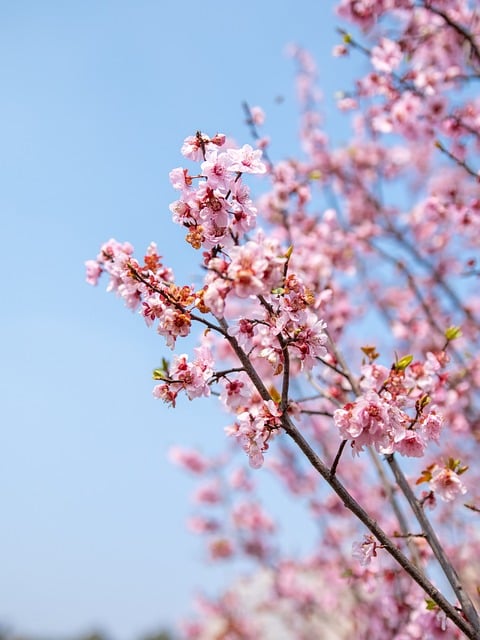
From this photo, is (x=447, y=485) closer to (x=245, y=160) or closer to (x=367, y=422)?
(x=367, y=422)

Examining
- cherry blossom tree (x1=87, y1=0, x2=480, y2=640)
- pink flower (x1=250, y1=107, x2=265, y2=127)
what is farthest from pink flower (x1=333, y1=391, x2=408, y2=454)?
pink flower (x1=250, y1=107, x2=265, y2=127)

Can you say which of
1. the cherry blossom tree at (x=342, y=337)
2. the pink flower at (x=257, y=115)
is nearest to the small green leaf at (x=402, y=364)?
the cherry blossom tree at (x=342, y=337)

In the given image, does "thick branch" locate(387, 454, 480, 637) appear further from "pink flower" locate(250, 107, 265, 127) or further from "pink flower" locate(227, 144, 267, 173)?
"pink flower" locate(250, 107, 265, 127)

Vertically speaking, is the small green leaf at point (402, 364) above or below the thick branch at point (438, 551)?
above

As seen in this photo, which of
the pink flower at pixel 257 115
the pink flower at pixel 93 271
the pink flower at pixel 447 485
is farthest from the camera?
the pink flower at pixel 257 115

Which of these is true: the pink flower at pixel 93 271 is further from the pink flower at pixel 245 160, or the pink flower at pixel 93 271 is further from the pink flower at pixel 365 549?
the pink flower at pixel 365 549

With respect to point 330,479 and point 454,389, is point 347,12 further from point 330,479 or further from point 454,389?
point 330,479

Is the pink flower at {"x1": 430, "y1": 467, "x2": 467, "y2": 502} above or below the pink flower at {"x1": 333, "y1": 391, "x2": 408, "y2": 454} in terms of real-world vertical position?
above

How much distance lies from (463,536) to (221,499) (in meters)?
5.40

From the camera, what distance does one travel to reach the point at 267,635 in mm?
14188

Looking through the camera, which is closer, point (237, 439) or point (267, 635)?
point (237, 439)

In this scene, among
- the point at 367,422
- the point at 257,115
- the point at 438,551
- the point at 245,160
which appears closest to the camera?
the point at 367,422

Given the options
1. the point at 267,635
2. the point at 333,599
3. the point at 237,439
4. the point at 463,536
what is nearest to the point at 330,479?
the point at 237,439

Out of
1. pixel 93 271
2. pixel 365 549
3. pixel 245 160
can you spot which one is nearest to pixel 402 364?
pixel 365 549
